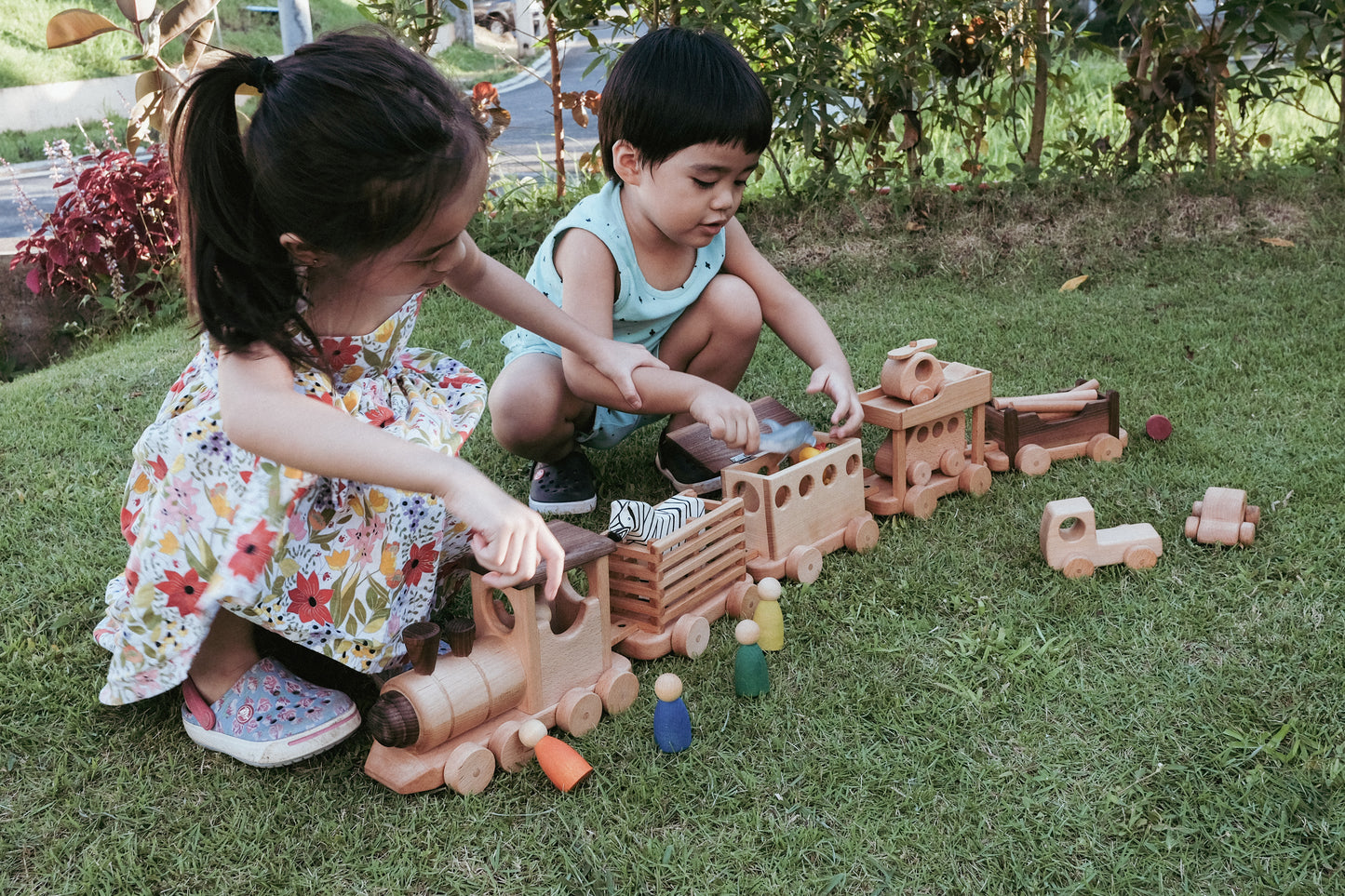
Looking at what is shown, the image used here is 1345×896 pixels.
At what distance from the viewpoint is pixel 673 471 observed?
2562 millimetres

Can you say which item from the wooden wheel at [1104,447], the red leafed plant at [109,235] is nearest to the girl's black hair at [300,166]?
the wooden wheel at [1104,447]

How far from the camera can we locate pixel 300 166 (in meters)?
1.44

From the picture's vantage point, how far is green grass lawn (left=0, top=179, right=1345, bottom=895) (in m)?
1.42

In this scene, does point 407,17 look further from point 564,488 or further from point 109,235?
point 564,488

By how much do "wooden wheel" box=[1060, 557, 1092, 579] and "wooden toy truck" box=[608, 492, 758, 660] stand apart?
60 cm

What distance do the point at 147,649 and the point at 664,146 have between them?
52.5 inches

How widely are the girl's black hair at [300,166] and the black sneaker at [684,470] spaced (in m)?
1.11

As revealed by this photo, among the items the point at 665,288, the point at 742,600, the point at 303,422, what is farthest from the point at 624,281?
the point at 303,422

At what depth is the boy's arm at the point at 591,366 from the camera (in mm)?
2131

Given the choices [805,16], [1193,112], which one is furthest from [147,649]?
[1193,112]

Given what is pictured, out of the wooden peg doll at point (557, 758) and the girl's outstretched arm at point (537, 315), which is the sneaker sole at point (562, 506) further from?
the wooden peg doll at point (557, 758)

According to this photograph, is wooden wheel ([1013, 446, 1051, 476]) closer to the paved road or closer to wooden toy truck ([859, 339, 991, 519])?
wooden toy truck ([859, 339, 991, 519])

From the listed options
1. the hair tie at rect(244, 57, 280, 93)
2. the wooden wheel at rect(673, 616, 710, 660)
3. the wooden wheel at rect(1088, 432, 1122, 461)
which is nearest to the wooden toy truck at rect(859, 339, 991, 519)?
the wooden wheel at rect(1088, 432, 1122, 461)

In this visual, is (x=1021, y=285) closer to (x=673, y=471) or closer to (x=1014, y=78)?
(x=1014, y=78)
